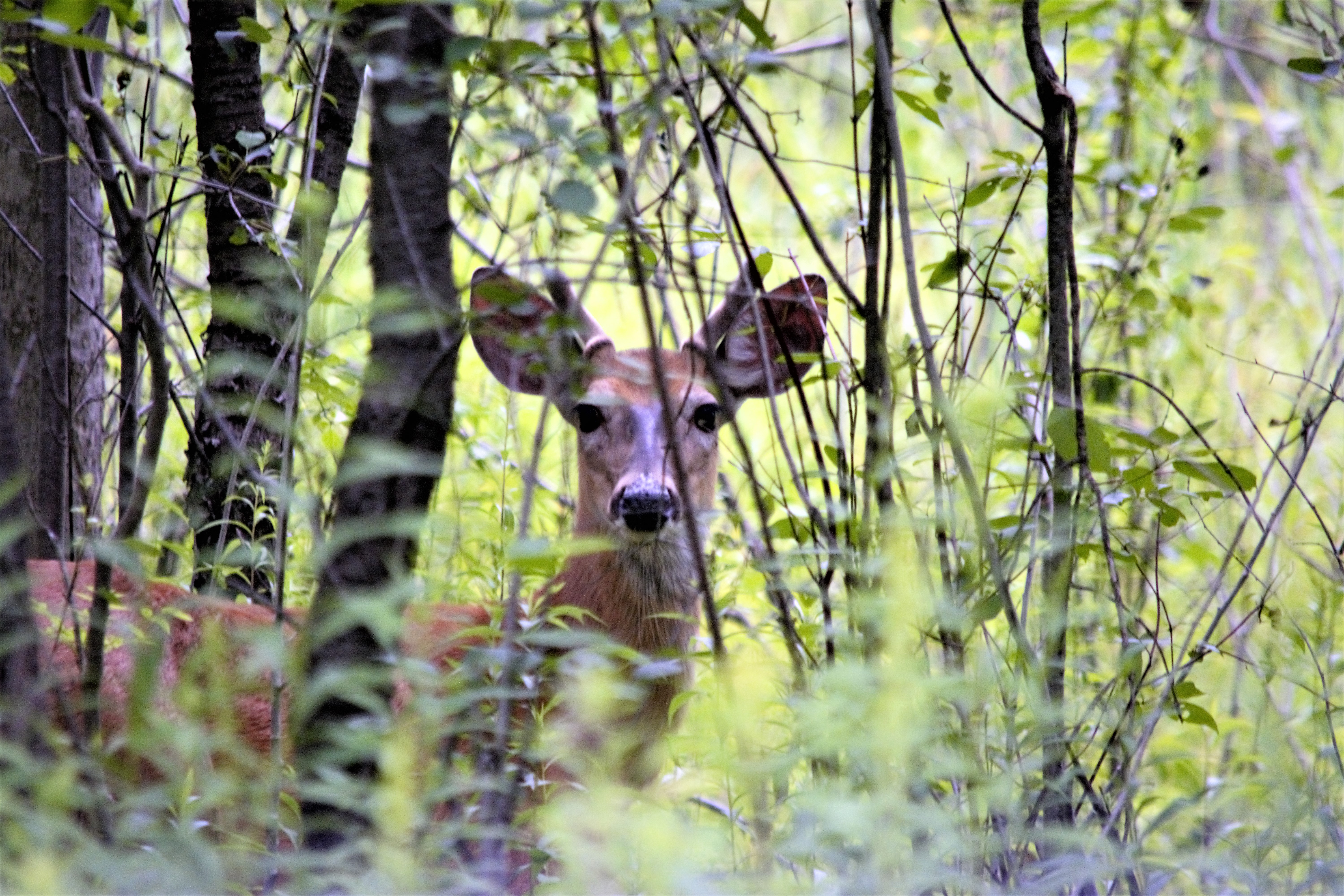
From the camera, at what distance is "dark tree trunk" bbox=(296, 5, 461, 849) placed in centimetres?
191

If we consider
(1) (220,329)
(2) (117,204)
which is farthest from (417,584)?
(1) (220,329)

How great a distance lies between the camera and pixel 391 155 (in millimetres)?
2000

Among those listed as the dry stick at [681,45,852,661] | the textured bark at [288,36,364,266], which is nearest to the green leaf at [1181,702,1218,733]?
the dry stick at [681,45,852,661]

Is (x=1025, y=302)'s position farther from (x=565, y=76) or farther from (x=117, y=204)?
(x=117, y=204)

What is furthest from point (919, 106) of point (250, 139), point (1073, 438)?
point (250, 139)

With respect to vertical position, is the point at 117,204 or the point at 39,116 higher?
the point at 39,116

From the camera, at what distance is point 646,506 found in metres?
3.29

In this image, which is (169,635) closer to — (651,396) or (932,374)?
(651,396)

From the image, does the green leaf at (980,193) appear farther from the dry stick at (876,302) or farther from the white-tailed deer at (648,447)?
the white-tailed deer at (648,447)

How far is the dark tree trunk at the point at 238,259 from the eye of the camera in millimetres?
3072

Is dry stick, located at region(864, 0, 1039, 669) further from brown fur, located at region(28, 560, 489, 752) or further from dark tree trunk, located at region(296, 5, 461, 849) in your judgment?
brown fur, located at region(28, 560, 489, 752)

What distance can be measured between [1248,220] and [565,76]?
6174 mm

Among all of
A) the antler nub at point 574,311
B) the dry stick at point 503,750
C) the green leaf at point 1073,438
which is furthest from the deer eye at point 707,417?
the dry stick at point 503,750

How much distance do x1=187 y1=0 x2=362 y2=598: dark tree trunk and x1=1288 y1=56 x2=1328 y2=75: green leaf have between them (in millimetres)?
2050
